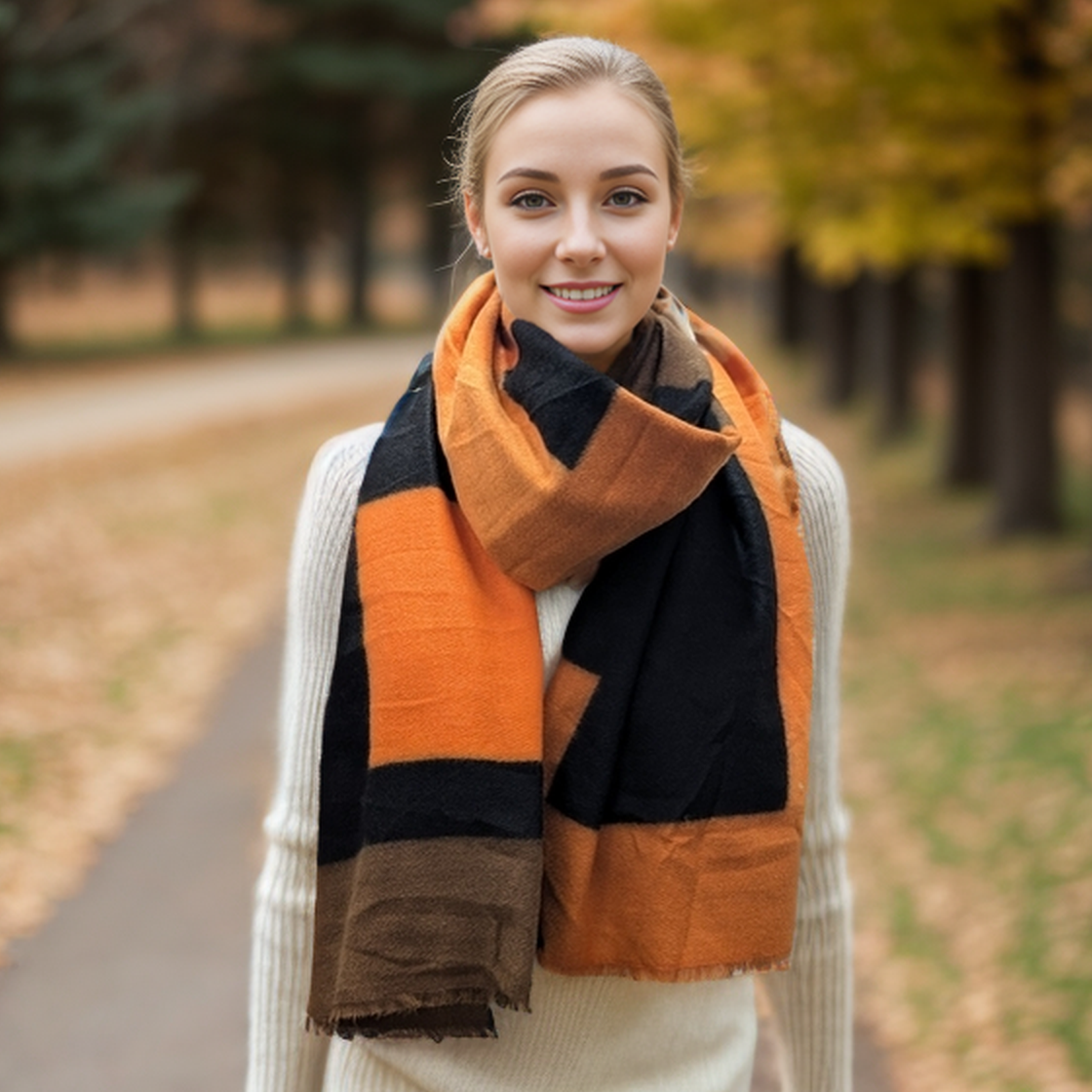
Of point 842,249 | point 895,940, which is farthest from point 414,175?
point 895,940

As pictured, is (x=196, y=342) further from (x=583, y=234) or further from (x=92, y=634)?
(x=583, y=234)

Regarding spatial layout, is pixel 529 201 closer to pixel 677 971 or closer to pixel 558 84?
pixel 558 84

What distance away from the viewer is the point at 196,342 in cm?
3228

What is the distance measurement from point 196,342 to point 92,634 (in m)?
23.1

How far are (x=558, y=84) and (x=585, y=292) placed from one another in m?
0.24

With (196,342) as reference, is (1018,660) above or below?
below

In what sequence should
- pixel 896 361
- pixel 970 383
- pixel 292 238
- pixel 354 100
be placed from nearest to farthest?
pixel 970 383 → pixel 896 361 → pixel 354 100 → pixel 292 238

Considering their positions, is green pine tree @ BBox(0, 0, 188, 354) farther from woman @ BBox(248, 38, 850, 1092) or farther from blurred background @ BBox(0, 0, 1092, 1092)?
woman @ BBox(248, 38, 850, 1092)

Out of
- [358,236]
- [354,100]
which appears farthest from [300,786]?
[358,236]

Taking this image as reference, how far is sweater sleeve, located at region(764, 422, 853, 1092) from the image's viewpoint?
2104mm

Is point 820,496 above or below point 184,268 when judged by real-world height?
below

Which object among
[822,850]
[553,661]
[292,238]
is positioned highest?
[292,238]

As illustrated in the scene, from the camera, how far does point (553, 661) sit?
194 centimetres

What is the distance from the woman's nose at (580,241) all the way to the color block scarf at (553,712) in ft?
0.34
